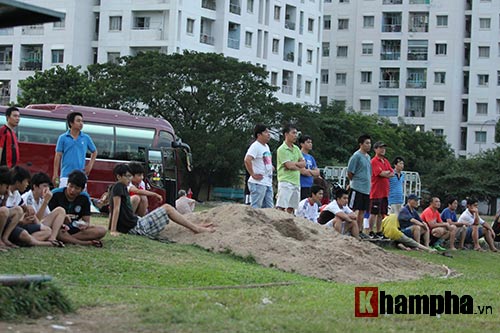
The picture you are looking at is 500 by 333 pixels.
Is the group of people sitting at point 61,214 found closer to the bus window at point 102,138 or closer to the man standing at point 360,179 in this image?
the man standing at point 360,179

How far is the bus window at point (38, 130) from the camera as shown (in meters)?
30.8

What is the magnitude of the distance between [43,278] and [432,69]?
92.1 m

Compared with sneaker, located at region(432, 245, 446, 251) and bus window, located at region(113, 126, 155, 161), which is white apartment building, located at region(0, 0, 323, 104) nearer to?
bus window, located at region(113, 126, 155, 161)

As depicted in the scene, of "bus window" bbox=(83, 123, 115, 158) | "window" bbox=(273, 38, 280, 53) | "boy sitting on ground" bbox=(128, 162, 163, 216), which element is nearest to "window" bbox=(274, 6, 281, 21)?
"window" bbox=(273, 38, 280, 53)

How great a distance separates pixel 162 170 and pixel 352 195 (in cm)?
1432

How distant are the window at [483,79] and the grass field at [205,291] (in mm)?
85497

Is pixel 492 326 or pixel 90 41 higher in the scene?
pixel 90 41

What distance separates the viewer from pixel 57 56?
75.8 metres

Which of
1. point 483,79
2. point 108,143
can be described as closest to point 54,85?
point 108,143

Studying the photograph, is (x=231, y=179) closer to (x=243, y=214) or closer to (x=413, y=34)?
(x=413, y=34)

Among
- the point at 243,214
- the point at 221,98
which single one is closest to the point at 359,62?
the point at 221,98

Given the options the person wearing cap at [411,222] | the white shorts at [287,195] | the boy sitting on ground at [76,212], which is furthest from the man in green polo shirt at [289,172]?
the boy sitting on ground at [76,212]

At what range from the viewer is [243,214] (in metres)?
16.5

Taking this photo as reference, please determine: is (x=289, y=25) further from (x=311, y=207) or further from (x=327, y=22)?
(x=311, y=207)
